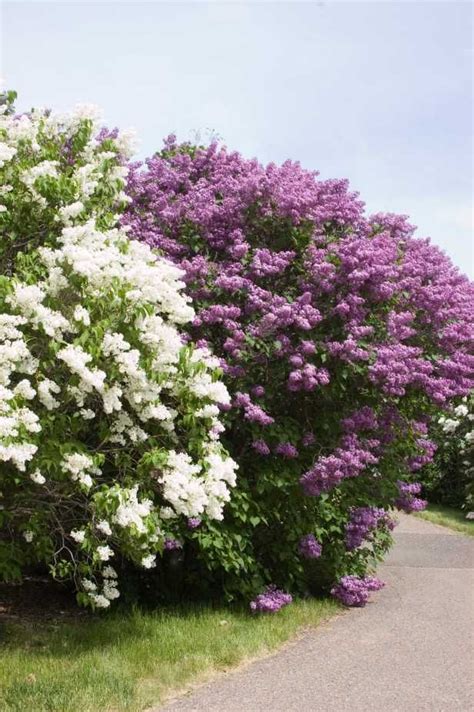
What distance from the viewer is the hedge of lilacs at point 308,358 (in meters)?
7.93

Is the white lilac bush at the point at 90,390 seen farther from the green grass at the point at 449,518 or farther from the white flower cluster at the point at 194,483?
the green grass at the point at 449,518

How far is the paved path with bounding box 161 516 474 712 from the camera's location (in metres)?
5.91

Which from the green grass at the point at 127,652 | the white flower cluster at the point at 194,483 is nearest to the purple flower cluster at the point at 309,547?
the green grass at the point at 127,652

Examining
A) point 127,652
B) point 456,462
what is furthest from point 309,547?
point 456,462

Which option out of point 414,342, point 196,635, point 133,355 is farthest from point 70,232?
point 414,342

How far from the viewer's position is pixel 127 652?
657cm

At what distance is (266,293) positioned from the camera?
26.3ft

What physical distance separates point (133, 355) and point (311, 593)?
444cm

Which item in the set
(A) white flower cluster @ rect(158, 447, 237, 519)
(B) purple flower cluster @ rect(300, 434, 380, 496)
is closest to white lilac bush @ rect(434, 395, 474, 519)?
(B) purple flower cluster @ rect(300, 434, 380, 496)

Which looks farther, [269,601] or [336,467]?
[269,601]

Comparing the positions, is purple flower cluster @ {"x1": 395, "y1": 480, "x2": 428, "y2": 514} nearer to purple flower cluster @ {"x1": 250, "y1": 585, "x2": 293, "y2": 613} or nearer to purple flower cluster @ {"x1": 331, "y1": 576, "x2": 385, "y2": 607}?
purple flower cluster @ {"x1": 331, "y1": 576, "x2": 385, "y2": 607}

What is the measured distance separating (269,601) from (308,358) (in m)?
2.31

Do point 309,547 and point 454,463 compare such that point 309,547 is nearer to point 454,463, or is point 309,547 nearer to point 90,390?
point 90,390

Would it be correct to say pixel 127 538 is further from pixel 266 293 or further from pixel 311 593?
pixel 311 593
